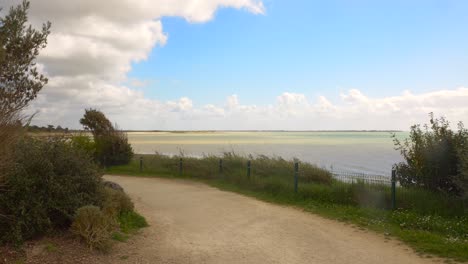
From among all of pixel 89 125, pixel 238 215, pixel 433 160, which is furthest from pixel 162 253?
pixel 89 125

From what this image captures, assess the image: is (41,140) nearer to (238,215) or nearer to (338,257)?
(238,215)

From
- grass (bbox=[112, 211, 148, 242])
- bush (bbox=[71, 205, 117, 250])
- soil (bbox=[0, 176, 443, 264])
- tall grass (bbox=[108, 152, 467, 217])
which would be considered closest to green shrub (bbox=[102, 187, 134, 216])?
grass (bbox=[112, 211, 148, 242])

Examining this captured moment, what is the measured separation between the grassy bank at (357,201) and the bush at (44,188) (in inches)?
255

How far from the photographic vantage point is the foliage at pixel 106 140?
963 inches

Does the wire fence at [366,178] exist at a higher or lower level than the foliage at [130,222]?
higher

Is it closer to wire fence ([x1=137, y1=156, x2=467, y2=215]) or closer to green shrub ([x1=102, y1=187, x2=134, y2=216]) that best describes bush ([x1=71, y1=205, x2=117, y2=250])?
green shrub ([x1=102, y1=187, x2=134, y2=216])

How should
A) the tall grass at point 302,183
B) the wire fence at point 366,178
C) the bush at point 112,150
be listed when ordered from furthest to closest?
the bush at point 112,150, the wire fence at point 366,178, the tall grass at point 302,183

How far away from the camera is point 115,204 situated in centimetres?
916

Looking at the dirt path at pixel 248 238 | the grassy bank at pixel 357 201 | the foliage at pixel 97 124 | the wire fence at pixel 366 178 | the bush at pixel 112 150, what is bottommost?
the dirt path at pixel 248 238

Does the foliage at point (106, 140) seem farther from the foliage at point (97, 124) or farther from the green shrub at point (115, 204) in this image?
the green shrub at point (115, 204)

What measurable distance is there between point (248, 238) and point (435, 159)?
6530 millimetres

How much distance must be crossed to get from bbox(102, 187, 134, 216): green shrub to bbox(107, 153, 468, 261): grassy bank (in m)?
5.32

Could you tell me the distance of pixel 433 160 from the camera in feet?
37.8

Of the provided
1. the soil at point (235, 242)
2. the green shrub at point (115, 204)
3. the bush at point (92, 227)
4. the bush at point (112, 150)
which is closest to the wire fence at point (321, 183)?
the soil at point (235, 242)
